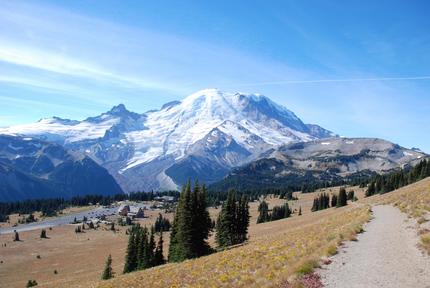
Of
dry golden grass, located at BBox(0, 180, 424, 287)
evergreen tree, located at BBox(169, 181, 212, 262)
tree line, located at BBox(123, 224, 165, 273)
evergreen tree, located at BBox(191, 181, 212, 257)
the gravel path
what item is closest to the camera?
the gravel path

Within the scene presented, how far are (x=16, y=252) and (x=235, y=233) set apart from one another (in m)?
113

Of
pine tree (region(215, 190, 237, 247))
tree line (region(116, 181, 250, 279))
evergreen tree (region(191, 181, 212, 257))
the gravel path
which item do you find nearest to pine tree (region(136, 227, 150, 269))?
tree line (region(116, 181, 250, 279))

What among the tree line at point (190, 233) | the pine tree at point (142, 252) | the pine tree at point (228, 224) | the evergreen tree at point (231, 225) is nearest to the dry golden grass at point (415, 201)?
the evergreen tree at point (231, 225)

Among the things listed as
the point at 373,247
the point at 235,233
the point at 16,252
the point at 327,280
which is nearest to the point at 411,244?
A: the point at 373,247

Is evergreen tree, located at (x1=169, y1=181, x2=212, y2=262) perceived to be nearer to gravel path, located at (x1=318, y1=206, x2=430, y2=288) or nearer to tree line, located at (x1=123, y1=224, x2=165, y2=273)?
tree line, located at (x1=123, y1=224, x2=165, y2=273)

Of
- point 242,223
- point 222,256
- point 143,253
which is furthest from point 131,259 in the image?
point 222,256

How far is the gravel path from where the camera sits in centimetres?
1806

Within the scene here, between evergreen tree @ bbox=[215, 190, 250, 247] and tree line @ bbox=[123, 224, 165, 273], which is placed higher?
evergreen tree @ bbox=[215, 190, 250, 247]

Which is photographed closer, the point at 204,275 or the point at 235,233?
the point at 204,275

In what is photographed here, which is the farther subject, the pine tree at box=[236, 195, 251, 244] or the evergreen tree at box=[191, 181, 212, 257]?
the pine tree at box=[236, 195, 251, 244]

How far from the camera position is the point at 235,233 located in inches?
3182

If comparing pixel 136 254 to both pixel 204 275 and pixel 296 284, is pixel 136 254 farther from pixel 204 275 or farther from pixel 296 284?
pixel 296 284

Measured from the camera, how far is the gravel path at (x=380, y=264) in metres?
18.1

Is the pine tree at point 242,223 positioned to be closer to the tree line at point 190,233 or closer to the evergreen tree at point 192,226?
the tree line at point 190,233
